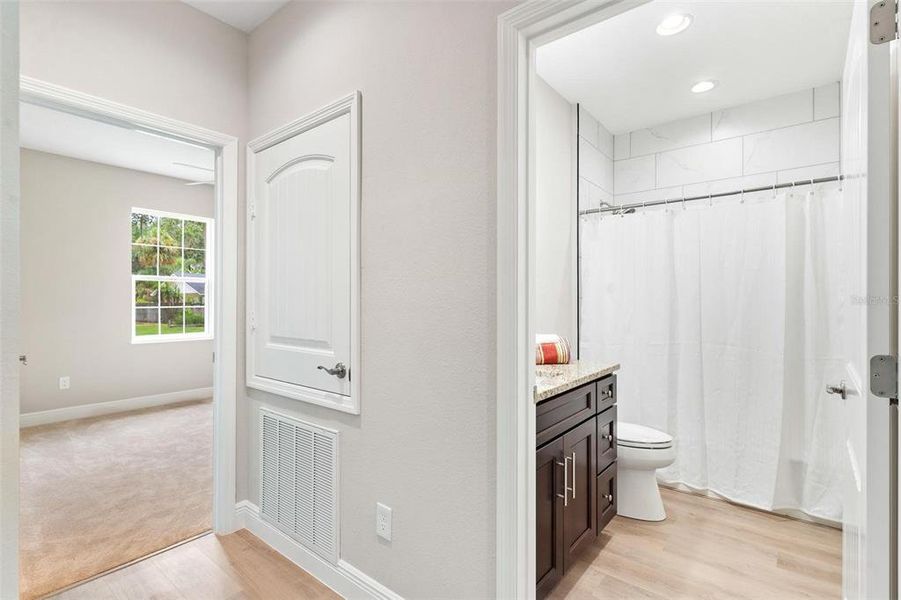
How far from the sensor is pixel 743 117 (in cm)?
303

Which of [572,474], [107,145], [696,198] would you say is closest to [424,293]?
[572,474]

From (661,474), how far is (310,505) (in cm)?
232

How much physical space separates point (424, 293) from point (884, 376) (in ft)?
4.05

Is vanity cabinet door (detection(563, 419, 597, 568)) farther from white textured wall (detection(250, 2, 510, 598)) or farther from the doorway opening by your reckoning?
the doorway opening

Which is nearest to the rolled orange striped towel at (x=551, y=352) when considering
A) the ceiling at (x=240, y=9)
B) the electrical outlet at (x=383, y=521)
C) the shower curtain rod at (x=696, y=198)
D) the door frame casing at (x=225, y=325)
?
the electrical outlet at (x=383, y=521)

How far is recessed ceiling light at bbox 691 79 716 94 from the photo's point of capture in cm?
273

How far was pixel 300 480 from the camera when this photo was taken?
6.80ft

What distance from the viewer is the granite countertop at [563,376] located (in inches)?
65.1

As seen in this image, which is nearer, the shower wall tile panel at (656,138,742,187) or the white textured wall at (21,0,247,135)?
the white textured wall at (21,0,247,135)

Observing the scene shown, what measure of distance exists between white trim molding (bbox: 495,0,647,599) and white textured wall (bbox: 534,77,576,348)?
135cm

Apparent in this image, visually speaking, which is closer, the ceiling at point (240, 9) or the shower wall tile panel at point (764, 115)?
the ceiling at point (240, 9)

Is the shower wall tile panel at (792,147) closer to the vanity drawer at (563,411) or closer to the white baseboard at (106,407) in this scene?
the vanity drawer at (563,411)

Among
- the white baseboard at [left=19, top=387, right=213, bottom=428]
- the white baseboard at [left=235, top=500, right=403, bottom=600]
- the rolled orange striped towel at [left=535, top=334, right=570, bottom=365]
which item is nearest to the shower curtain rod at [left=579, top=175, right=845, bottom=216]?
the rolled orange striped towel at [left=535, top=334, right=570, bottom=365]

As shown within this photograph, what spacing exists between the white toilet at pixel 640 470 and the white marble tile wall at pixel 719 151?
167 centimetres
